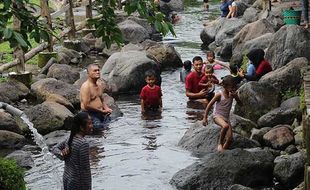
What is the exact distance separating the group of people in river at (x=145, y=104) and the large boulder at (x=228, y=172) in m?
1.01

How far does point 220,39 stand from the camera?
23609mm

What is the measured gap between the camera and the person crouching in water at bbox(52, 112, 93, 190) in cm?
707

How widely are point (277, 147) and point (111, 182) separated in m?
2.76

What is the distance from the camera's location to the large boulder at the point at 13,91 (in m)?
14.8

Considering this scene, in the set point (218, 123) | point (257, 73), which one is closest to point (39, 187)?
point (218, 123)

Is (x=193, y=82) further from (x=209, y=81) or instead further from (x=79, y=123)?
(x=79, y=123)

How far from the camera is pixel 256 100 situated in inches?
488

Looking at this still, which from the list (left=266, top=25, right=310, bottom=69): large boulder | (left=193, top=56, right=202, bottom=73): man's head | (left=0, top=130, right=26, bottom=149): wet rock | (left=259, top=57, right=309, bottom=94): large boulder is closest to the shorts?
(left=0, top=130, right=26, bottom=149): wet rock

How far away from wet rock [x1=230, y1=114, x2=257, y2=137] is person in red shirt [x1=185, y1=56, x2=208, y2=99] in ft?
9.77

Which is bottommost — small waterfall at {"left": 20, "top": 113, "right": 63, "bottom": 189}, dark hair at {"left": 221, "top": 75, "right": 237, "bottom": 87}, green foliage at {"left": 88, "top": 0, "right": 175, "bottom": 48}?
small waterfall at {"left": 20, "top": 113, "right": 63, "bottom": 189}

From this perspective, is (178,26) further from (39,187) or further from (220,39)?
(39,187)

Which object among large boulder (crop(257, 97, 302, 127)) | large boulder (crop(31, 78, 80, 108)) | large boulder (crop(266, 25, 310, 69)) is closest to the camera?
large boulder (crop(257, 97, 302, 127))

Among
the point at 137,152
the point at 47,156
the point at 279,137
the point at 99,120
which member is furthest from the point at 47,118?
the point at 279,137

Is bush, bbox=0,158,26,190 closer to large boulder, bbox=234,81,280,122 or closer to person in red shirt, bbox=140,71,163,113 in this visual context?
large boulder, bbox=234,81,280,122
